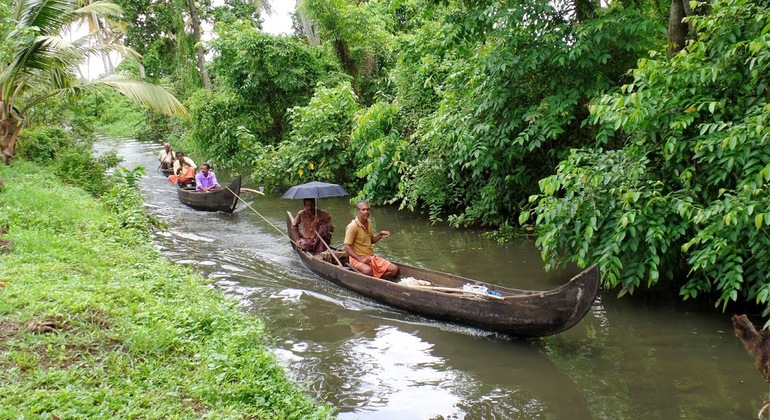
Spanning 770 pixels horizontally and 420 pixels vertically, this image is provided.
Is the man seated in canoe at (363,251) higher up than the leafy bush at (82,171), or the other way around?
the leafy bush at (82,171)

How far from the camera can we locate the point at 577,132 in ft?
32.2

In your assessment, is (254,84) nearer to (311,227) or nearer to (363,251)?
(311,227)

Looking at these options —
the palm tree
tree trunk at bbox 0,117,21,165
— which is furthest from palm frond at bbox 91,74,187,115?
tree trunk at bbox 0,117,21,165

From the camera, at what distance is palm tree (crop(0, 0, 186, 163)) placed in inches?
409

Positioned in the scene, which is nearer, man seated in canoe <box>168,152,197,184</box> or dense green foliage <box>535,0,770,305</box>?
dense green foliage <box>535,0,770,305</box>

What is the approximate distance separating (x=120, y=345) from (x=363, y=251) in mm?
4291

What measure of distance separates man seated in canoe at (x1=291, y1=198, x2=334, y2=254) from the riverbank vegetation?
2.14m

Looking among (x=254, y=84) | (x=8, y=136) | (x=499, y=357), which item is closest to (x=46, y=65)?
(x=8, y=136)

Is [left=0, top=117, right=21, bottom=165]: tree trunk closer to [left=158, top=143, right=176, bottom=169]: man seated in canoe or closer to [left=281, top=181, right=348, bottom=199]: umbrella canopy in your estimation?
[left=281, top=181, right=348, bottom=199]: umbrella canopy

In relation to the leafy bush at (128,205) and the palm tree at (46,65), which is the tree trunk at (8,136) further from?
the leafy bush at (128,205)

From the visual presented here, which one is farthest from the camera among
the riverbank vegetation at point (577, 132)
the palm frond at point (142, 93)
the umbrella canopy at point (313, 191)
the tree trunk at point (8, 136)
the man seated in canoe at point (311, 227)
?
the tree trunk at point (8, 136)

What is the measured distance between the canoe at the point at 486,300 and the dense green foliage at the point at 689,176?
897mm

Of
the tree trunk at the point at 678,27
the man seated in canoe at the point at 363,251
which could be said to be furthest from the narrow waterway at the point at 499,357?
the tree trunk at the point at 678,27

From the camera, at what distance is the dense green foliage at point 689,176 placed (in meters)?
5.62
